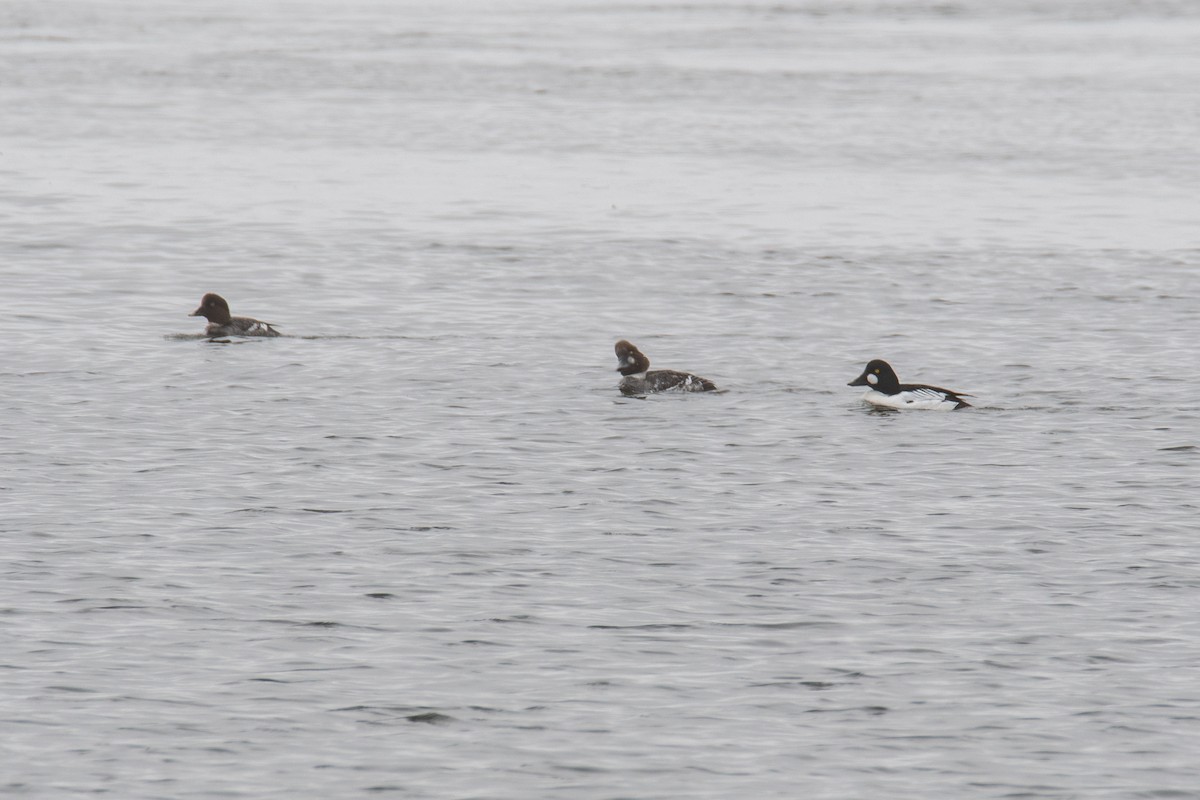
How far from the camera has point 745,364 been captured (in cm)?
2347

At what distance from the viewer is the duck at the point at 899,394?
20.9 metres

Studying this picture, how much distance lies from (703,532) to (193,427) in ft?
Answer: 19.8

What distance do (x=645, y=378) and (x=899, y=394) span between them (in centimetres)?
265

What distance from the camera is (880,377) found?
69.5ft

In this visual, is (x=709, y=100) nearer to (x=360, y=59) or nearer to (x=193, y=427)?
(x=360, y=59)

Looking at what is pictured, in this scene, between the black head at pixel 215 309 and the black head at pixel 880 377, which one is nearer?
the black head at pixel 880 377

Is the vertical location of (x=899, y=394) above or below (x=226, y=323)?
below

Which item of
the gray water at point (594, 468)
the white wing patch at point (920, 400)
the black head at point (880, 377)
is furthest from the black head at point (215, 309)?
the white wing patch at point (920, 400)

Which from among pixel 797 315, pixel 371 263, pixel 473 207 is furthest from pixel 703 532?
pixel 473 207

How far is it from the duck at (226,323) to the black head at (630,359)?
5121 mm

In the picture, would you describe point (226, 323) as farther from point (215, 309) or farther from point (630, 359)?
point (630, 359)

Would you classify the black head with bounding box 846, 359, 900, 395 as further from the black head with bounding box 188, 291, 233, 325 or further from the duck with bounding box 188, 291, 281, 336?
the black head with bounding box 188, 291, 233, 325

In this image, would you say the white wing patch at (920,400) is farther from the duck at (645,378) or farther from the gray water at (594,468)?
the duck at (645,378)

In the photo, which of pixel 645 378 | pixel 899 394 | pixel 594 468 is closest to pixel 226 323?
pixel 645 378
